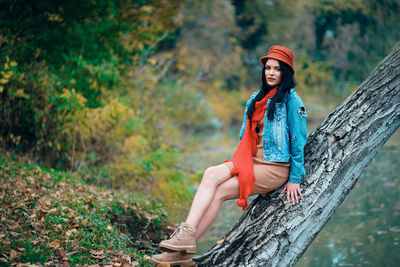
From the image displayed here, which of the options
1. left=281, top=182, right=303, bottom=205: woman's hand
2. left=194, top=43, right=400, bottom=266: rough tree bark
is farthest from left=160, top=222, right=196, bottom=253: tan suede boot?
left=281, top=182, right=303, bottom=205: woman's hand

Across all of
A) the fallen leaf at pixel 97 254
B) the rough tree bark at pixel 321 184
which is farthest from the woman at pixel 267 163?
the fallen leaf at pixel 97 254

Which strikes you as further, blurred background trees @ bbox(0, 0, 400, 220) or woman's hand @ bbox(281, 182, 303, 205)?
blurred background trees @ bbox(0, 0, 400, 220)

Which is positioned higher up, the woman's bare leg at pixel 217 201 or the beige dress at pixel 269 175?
the beige dress at pixel 269 175

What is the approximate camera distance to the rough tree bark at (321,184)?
2.82 metres

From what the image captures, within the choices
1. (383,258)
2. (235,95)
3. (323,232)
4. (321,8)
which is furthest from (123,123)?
(235,95)

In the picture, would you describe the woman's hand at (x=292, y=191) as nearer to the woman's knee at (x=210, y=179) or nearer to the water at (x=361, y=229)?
the woman's knee at (x=210, y=179)

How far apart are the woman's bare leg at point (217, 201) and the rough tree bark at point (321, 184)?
8.6 inches

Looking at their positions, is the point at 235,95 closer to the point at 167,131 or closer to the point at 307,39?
the point at 307,39

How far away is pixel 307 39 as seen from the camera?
16.8 meters

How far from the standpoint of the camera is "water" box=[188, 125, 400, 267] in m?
4.79

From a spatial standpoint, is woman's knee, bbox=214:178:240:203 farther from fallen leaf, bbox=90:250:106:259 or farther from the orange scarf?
fallen leaf, bbox=90:250:106:259

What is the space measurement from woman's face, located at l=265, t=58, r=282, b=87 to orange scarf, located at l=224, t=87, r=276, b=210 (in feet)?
0.26

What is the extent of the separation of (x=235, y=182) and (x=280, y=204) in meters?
0.41

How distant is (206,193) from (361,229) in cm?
392
